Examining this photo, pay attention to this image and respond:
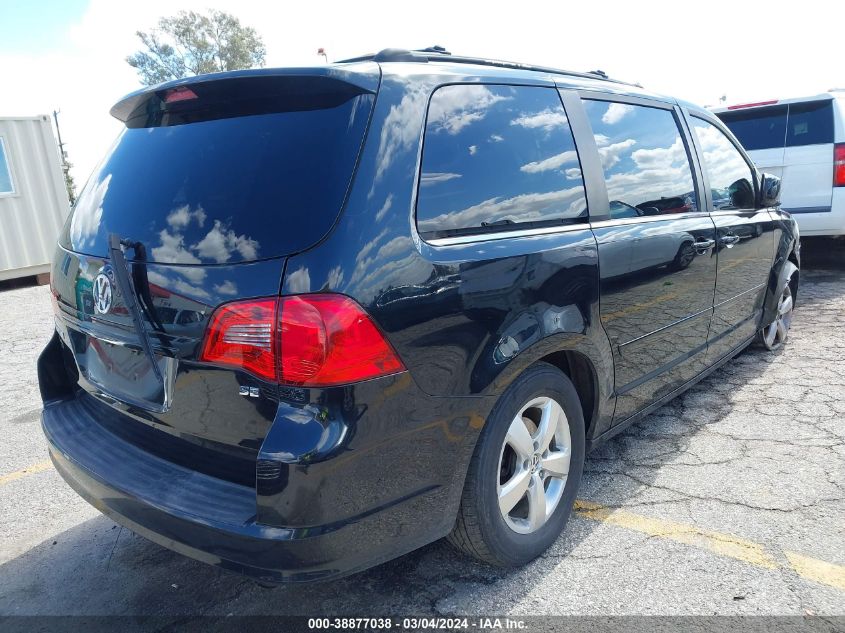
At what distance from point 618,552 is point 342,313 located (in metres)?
1.56

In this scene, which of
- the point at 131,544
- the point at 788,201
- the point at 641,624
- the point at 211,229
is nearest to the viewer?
the point at 211,229

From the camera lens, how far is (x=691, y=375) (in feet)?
11.2

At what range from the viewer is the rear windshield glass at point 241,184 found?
1685 mm

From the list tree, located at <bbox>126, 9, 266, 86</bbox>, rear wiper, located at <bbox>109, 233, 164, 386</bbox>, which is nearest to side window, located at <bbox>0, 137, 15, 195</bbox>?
rear wiper, located at <bbox>109, 233, 164, 386</bbox>

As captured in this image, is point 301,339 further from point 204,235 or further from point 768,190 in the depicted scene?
point 768,190

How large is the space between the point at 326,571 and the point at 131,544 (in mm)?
1386

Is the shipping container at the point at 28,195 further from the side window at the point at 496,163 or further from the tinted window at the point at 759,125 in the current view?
the tinted window at the point at 759,125

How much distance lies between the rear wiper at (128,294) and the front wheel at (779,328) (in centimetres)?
419

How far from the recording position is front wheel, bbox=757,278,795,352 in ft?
15.1

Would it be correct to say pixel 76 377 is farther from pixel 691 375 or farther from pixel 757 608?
pixel 691 375

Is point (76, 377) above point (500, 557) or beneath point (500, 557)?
above

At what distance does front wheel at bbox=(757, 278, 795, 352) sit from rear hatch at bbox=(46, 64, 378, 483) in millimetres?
3921

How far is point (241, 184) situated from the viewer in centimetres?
180

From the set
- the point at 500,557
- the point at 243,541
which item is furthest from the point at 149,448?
the point at 500,557
